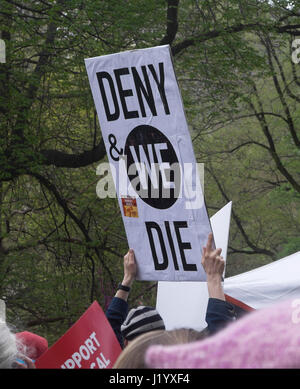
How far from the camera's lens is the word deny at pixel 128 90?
2.69 meters

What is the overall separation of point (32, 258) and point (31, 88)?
239cm

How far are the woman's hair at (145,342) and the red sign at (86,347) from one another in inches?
51.0

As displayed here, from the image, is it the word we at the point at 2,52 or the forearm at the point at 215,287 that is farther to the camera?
the word we at the point at 2,52

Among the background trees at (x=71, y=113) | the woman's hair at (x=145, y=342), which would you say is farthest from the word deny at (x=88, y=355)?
the background trees at (x=71, y=113)

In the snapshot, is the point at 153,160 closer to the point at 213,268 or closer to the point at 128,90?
the point at 128,90

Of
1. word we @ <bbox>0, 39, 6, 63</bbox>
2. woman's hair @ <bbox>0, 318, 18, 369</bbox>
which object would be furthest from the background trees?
woman's hair @ <bbox>0, 318, 18, 369</bbox>

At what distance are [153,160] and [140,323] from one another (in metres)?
0.77

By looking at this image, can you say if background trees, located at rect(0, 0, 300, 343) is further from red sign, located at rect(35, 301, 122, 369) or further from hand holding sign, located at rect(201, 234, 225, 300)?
hand holding sign, located at rect(201, 234, 225, 300)

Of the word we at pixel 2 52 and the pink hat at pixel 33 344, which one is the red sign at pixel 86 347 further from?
the word we at pixel 2 52

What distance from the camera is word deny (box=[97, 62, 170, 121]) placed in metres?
2.69

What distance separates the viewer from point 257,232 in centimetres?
1939

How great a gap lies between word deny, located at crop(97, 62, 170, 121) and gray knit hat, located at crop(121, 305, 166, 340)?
2.89 feet

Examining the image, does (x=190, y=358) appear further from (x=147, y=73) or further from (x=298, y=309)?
(x=147, y=73)

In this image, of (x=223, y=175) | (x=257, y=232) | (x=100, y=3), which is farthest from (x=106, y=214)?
(x=257, y=232)
